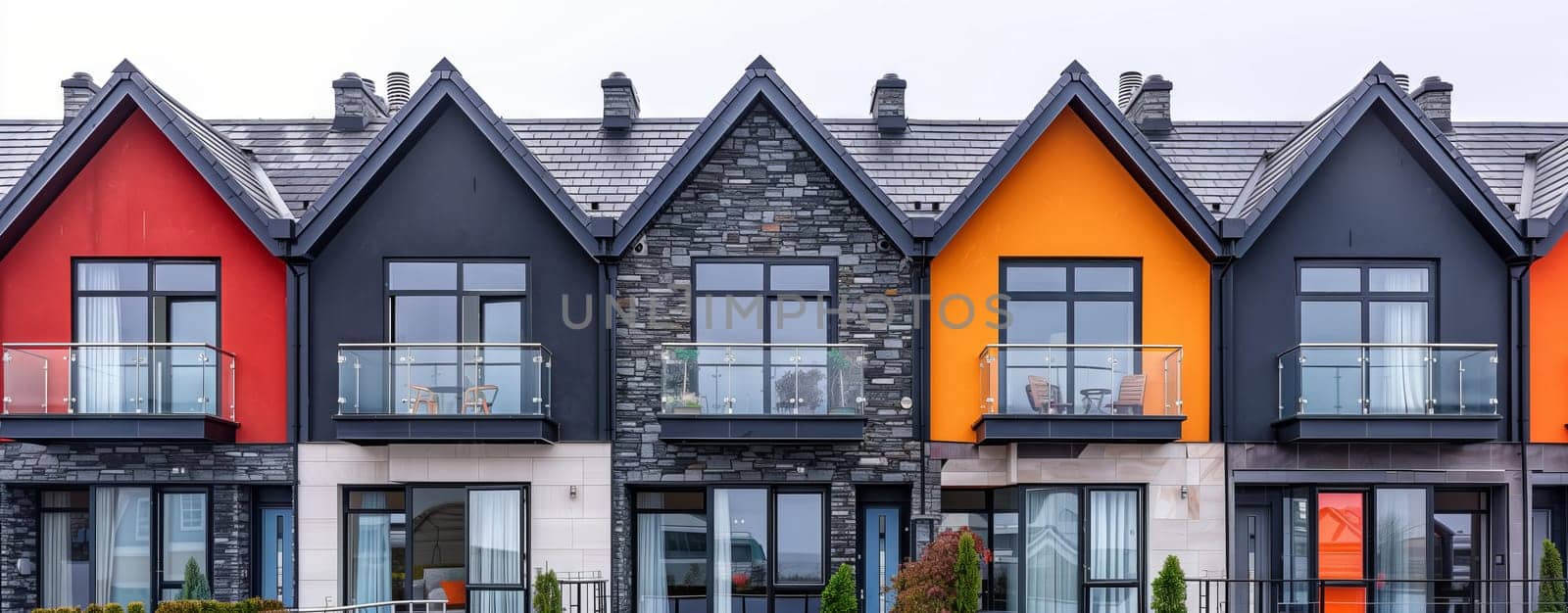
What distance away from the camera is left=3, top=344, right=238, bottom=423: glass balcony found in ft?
52.3

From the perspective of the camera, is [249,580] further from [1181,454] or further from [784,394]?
[1181,454]

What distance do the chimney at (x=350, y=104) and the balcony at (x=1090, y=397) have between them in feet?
31.0

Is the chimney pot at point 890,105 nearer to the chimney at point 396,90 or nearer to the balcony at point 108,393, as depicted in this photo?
A: the chimney at point 396,90

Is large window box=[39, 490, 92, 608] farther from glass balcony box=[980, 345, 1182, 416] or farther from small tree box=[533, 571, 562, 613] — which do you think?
glass balcony box=[980, 345, 1182, 416]

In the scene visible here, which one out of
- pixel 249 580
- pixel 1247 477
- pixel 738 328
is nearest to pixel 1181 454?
pixel 1247 477

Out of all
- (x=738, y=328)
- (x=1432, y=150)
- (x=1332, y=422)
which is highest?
(x=1432, y=150)

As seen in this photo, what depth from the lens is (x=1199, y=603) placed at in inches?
642

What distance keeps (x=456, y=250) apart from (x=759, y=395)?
13.3 feet

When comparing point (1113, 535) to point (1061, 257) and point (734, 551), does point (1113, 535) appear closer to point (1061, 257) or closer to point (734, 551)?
point (1061, 257)

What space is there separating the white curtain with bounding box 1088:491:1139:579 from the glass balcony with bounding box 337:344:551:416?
6.58 meters

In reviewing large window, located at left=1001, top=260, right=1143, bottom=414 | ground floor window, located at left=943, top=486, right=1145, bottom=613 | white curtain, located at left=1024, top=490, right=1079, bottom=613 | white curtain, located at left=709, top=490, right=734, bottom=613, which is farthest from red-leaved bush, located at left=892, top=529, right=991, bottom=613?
large window, located at left=1001, top=260, right=1143, bottom=414

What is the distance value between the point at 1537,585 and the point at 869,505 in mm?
7775

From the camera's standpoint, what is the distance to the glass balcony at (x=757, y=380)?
15.9 m

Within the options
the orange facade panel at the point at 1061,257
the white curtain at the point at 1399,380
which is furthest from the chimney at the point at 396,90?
the white curtain at the point at 1399,380
